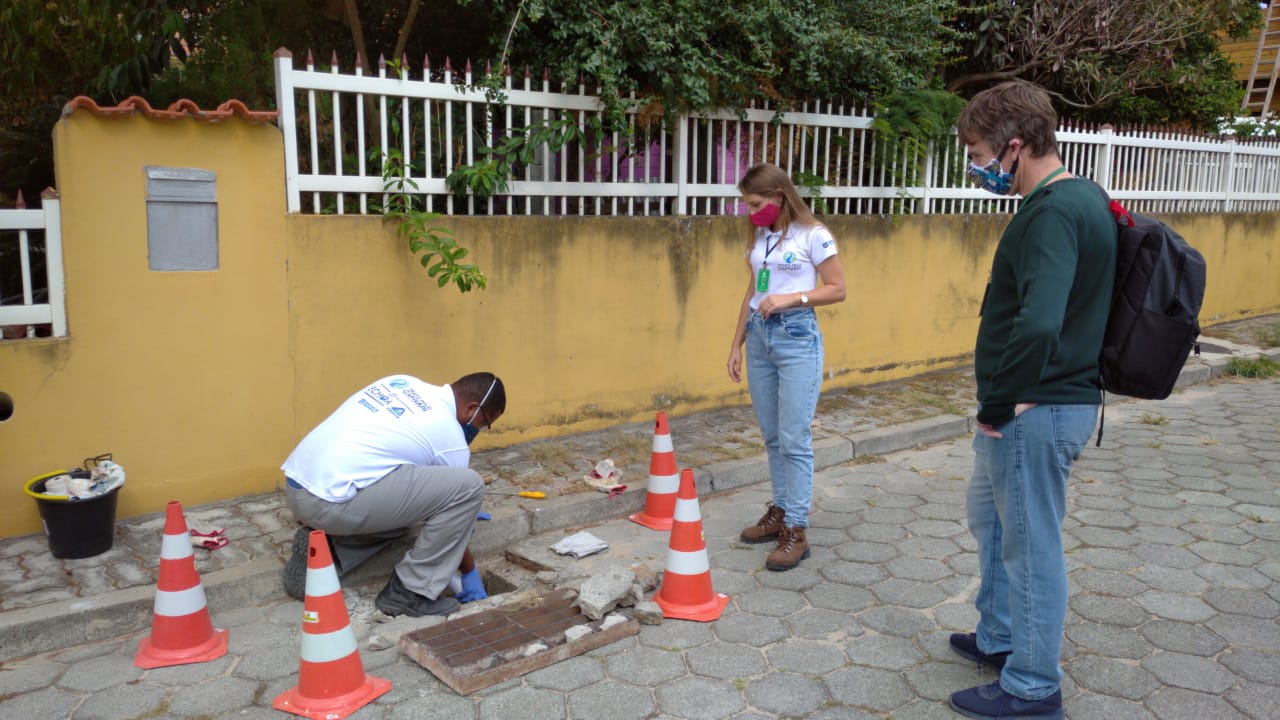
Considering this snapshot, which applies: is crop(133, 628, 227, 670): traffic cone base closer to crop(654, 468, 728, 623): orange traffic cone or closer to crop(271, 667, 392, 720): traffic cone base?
crop(271, 667, 392, 720): traffic cone base

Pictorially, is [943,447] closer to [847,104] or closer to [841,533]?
[841,533]

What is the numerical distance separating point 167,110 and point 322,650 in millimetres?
3008

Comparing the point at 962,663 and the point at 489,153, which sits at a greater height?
the point at 489,153

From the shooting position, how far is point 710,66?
6414 mm

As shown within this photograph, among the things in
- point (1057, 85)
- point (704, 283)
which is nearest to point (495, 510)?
point (704, 283)

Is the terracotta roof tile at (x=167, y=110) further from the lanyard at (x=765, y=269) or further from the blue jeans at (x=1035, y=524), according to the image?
the blue jeans at (x=1035, y=524)

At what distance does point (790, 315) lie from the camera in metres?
4.54

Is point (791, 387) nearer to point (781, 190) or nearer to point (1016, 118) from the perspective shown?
point (781, 190)

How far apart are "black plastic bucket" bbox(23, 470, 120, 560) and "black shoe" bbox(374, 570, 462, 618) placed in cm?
140

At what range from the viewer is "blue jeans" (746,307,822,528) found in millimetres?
4527

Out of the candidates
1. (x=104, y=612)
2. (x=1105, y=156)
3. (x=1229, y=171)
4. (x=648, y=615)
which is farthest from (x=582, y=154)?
(x=1229, y=171)

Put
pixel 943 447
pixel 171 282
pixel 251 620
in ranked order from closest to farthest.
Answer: pixel 251 620
pixel 171 282
pixel 943 447

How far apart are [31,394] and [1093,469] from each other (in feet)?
20.6

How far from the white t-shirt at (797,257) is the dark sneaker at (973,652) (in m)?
1.76
